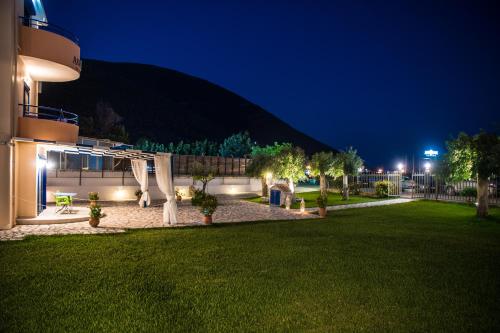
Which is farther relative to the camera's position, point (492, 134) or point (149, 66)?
point (149, 66)

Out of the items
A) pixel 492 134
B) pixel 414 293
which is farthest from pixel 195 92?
pixel 414 293

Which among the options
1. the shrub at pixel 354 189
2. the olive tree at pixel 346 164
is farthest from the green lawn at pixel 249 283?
the shrub at pixel 354 189

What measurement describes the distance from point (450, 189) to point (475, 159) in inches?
530

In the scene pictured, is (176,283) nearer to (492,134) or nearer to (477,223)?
(477,223)

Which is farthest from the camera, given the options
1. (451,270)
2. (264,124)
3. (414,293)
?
(264,124)

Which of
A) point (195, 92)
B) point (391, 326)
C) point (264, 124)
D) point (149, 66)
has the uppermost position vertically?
point (149, 66)

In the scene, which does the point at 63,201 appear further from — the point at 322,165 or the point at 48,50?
the point at 322,165

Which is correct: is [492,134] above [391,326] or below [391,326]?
above

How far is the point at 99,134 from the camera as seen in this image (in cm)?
4416

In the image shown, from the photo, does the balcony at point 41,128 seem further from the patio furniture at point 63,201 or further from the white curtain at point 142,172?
the white curtain at point 142,172

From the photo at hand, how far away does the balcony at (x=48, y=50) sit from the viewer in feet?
44.9

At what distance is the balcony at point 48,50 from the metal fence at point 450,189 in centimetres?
2099

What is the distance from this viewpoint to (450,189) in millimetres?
28438

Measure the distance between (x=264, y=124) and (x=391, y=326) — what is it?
132m
